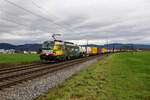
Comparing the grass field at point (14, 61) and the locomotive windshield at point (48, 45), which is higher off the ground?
the locomotive windshield at point (48, 45)

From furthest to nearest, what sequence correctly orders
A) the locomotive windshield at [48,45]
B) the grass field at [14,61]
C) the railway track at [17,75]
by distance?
1. the locomotive windshield at [48,45]
2. the grass field at [14,61]
3. the railway track at [17,75]

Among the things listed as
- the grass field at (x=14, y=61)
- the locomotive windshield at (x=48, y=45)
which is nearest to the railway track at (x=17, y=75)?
the grass field at (x=14, y=61)

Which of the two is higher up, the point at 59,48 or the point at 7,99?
the point at 59,48

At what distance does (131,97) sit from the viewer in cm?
562

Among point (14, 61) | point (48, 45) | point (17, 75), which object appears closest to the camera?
point (17, 75)

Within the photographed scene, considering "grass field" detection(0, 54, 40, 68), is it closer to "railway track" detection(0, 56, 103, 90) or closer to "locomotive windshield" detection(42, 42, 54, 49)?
"locomotive windshield" detection(42, 42, 54, 49)

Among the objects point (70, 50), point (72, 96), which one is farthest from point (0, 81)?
point (70, 50)

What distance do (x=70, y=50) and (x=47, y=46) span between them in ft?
22.5

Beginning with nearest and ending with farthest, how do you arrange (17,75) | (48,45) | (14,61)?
(17,75)
(48,45)
(14,61)

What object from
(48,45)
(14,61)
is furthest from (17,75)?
(14,61)

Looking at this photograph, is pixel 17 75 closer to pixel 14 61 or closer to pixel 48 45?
pixel 48 45

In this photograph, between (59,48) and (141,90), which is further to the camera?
(59,48)

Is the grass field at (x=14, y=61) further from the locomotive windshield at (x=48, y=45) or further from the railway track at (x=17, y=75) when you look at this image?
the railway track at (x=17, y=75)

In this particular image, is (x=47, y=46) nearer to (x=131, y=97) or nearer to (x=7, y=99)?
(x=7, y=99)
